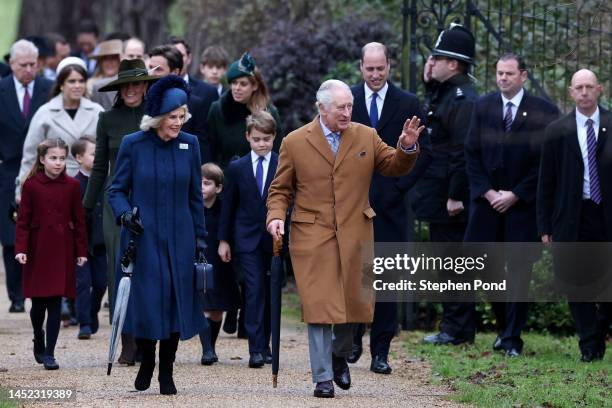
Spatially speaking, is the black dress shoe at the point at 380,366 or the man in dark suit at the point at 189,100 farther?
the man in dark suit at the point at 189,100

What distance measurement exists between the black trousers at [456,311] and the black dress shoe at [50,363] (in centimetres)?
346

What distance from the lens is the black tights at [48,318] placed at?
11.2 meters

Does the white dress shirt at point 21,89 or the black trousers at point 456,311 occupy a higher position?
the white dress shirt at point 21,89

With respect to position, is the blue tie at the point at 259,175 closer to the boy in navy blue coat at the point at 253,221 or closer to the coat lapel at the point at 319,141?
the boy in navy blue coat at the point at 253,221

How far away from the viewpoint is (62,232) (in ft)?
37.9

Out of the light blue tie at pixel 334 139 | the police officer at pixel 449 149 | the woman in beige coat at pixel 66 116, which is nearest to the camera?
the light blue tie at pixel 334 139

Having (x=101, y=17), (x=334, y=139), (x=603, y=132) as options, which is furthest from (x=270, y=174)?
(x=101, y=17)

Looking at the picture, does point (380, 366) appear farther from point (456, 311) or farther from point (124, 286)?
point (124, 286)

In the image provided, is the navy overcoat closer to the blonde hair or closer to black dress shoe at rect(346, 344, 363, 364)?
the blonde hair

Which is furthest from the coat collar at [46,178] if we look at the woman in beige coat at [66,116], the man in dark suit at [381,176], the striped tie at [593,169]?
the striped tie at [593,169]

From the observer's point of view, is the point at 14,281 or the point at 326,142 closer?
the point at 326,142

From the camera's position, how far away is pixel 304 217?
32.9 ft

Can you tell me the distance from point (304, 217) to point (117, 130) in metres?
2.17

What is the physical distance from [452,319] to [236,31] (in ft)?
30.5
